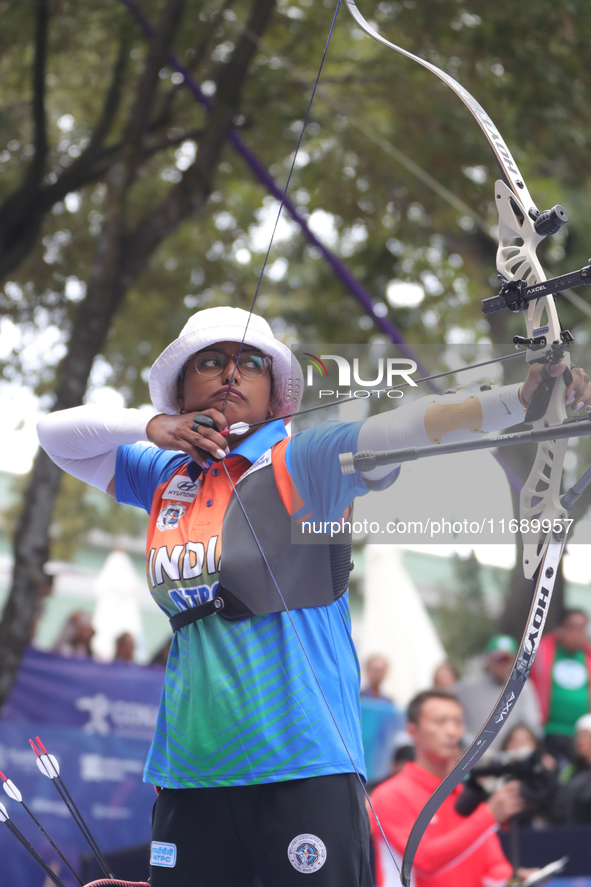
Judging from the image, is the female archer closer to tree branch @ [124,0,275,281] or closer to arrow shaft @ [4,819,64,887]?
arrow shaft @ [4,819,64,887]

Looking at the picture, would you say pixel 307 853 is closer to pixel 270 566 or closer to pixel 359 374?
pixel 270 566

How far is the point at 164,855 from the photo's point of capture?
1522mm

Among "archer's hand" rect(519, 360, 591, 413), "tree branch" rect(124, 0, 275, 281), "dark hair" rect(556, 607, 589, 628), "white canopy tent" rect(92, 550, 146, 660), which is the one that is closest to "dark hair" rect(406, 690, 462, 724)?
"dark hair" rect(556, 607, 589, 628)

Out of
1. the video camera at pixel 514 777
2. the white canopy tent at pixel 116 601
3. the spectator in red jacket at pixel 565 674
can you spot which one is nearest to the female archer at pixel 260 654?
the spectator in red jacket at pixel 565 674

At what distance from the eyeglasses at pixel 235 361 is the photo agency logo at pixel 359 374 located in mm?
213

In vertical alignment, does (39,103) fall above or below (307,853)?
above

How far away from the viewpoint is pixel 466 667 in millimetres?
2568

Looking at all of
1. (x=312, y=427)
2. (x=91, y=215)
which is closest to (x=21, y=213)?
(x=91, y=215)

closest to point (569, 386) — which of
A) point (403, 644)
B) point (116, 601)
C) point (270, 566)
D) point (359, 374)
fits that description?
point (359, 374)

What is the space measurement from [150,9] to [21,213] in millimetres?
1478

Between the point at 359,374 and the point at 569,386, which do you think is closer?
the point at 569,386

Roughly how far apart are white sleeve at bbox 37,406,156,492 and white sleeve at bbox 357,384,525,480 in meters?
0.62

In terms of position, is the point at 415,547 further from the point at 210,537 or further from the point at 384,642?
the point at 384,642

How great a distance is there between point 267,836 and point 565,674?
154cm
